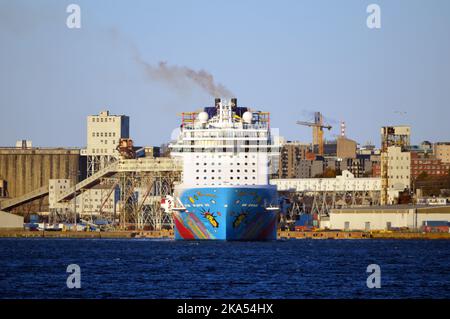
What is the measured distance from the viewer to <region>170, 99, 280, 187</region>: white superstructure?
3907 inches

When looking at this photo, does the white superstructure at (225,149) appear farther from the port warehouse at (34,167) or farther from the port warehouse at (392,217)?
the port warehouse at (34,167)

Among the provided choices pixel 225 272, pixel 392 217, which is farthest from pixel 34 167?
pixel 225 272

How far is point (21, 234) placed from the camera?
14425 cm

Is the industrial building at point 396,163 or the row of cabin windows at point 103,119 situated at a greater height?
the row of cabin windows at point 103,119

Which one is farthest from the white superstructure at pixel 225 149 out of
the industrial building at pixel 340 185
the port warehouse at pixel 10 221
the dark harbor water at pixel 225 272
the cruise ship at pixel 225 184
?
the industrial building at pixel 340 185

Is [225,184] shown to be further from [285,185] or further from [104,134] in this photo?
[104,134]

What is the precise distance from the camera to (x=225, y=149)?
3957 inches

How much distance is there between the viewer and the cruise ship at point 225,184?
321ft

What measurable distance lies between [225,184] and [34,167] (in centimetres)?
9820
